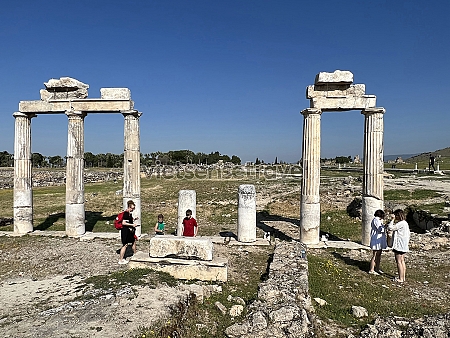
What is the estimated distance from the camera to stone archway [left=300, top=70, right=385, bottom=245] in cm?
1273

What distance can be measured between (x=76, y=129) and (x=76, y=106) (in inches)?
38.5

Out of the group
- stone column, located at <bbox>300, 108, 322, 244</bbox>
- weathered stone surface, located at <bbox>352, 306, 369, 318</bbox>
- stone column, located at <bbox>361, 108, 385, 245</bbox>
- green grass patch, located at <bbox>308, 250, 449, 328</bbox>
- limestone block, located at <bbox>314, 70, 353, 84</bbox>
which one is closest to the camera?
weathered stone surface, located at <bbox>352, 306, 369, 318</bbox>

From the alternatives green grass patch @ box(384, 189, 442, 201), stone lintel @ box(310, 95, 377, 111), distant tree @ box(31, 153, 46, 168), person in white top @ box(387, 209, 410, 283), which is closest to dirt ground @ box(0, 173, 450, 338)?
person in white top @ box(387, 209, 410, 283)

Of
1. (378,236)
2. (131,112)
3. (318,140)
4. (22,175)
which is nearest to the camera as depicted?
(378,236)

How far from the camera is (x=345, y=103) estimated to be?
1282 cm

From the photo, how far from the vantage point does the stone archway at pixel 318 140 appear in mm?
12727

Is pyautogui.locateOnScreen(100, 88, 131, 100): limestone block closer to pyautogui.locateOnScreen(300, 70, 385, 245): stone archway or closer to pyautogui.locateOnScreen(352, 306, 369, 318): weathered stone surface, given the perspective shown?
pyautogui.locateOnScreen(300, 70, 385, 245): stone archway

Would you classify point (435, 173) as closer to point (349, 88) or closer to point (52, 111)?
point (349, 88)

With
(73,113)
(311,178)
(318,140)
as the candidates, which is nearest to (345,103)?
(318,140)

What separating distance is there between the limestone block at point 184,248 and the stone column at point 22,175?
9.38 meters

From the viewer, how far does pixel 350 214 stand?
1928 cm

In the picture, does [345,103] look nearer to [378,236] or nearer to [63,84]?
[378,236]

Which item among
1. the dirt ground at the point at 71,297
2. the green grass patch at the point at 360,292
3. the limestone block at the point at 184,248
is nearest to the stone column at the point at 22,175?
the dirt ground at the point at 71,297

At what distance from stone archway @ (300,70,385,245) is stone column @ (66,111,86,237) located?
9.37 metres
